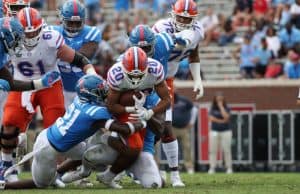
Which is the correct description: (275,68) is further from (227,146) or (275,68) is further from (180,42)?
(180,42)

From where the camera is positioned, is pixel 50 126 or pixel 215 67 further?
pixel 215 67

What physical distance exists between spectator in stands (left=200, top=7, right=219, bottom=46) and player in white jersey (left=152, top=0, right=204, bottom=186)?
9.61 m

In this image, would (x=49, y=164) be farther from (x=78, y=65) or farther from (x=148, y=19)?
(x=148, y=19)

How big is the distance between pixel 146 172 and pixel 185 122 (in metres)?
8.99

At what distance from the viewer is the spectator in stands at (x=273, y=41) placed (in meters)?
21.4

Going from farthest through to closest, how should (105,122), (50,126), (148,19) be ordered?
(148,19) → (50,126) → (105,122)

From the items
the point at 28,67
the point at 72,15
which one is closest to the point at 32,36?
the point at 28,67

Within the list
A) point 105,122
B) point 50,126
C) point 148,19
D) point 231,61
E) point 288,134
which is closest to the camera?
point 105,122

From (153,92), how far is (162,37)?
0.90 meters

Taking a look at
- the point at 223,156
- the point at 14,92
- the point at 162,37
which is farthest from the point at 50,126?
the point at 223,156

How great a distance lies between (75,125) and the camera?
1141 centimetres

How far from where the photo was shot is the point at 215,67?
22.9 m

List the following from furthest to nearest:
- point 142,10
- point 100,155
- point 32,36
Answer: point 142,10
point 32,36
point 100,155

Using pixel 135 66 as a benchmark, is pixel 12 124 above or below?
below
